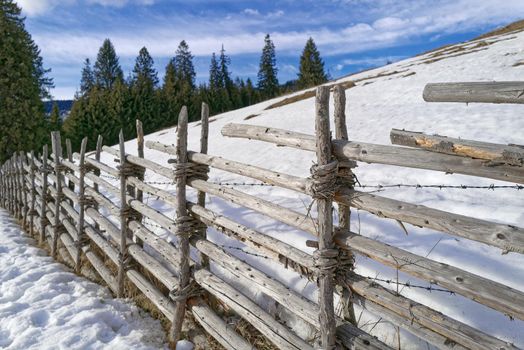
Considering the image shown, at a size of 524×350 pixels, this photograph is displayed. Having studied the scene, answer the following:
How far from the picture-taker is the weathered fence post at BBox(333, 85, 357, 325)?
2.77 meters

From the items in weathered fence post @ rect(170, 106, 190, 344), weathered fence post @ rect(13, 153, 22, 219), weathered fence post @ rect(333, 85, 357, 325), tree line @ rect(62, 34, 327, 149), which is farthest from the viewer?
tree line @ rect(62, 34, 327, 149)

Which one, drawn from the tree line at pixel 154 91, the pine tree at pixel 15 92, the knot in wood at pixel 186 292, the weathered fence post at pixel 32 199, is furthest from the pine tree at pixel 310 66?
the knot in wood at pixel 186 292

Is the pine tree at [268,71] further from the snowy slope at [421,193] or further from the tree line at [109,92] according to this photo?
the snowy slope at [421,193]

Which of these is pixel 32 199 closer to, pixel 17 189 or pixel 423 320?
pixel 17 189

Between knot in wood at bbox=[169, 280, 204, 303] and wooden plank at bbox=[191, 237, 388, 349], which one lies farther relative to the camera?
knot in wood at bbox=[169, 280, 204, 303]

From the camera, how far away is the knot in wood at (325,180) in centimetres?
262

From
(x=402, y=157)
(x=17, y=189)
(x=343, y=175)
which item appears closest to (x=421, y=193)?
(x=343, y=175)

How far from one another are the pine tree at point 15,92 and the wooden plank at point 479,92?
1035 inches

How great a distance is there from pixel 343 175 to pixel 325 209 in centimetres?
29

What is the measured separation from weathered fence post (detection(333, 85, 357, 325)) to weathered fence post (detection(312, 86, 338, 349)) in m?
0.14

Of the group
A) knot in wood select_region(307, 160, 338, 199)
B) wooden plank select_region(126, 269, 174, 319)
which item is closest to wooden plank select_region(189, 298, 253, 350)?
wooden plank select_region(126, 269, 174, 319)

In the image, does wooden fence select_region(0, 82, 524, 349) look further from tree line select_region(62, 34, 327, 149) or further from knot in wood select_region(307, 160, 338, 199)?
tree line select_region(62, 34, 327, 149)

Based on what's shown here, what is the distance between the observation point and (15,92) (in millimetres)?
22781

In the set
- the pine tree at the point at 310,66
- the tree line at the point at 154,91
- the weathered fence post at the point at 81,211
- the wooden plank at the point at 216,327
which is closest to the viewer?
the wooden plank at the point at 216,327
